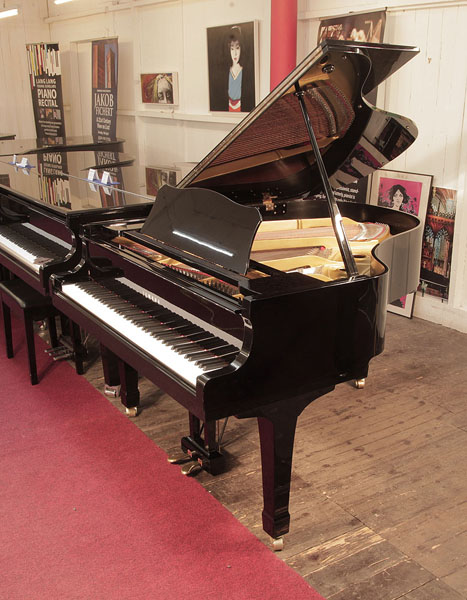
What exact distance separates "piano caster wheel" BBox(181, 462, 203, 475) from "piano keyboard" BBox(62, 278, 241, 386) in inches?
29.7

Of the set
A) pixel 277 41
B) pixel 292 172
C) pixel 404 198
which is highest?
pixel 277 41

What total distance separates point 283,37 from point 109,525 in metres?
4.30

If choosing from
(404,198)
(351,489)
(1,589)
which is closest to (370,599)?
(351,489)

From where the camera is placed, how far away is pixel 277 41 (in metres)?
5.32

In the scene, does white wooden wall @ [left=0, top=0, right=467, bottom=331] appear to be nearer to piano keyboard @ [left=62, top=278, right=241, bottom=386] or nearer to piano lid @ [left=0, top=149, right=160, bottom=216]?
piano lid @ [left=0, top=149, right=160, bottom=216]

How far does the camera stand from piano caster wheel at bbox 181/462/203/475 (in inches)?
111

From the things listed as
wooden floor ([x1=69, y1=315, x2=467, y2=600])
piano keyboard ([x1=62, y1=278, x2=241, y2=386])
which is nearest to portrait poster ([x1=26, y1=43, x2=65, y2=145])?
wooden floor ([x1=69, y1=315, x2=467, y2=600])

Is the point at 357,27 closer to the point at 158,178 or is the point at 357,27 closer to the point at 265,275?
the point at 158,178

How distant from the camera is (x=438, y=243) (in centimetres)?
474

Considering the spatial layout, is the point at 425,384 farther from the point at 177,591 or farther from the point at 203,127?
the point at 203,127

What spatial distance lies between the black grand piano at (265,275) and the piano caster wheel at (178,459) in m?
0.04

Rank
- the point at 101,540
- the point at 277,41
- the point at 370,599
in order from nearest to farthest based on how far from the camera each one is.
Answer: the point at 370,599 → the point at 101,540 → the point at 277,41

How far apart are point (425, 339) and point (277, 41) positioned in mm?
2809

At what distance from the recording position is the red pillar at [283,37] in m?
5.24
